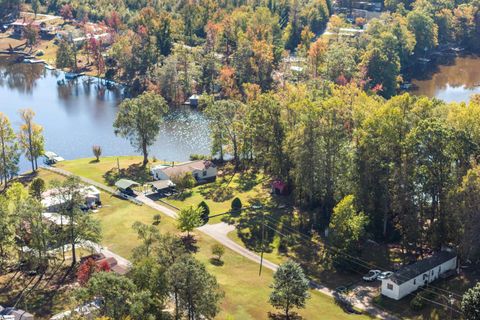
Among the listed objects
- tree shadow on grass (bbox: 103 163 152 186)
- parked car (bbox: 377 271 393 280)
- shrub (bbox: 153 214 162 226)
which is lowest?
tree shadow on grass (bbox: 103 163 152 186)

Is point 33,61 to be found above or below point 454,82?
below

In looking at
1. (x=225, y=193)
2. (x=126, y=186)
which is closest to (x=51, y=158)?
(x=126, y=186)

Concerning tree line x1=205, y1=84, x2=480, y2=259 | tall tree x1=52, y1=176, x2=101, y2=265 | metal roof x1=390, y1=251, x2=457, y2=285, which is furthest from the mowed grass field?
tree line x1=205, y1=84, x2=480, y2=259

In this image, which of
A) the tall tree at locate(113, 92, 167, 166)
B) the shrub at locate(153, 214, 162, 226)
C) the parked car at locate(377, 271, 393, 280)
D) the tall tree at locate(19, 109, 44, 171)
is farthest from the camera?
the tall tree at locate(19, 109, 44, 171)

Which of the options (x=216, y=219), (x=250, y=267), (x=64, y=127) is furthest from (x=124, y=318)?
(x=64, y=127)

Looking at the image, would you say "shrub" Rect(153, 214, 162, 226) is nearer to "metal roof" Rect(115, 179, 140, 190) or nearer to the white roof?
"metal roof" Rect(115, 179, 140, 190)

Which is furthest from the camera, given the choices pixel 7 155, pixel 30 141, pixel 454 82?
pixel 454 82

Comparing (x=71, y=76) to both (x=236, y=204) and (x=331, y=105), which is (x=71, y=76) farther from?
(x=331, y=105)
